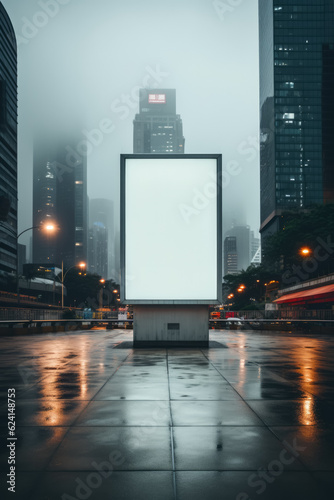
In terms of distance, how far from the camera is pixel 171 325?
2028 centimetres

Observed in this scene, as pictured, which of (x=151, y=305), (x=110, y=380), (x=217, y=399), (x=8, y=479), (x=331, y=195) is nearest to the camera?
(x=8, y=479)

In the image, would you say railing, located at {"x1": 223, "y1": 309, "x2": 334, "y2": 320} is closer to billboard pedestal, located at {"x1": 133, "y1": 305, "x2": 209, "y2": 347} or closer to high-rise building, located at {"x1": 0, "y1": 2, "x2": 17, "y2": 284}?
billboard pedestal, located at {"x1": 133, "y1": 305, "x2": 209, "y2": 347}

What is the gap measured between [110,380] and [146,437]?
498 centimetres

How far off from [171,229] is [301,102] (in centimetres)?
18901

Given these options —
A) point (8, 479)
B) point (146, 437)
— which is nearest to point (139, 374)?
point (146, 437)

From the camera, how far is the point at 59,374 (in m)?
12.1

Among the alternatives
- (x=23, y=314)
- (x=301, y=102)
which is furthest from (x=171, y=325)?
(x=301, y=102)

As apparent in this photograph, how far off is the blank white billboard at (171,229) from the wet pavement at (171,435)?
281 inches

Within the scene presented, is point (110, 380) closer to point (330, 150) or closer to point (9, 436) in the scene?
point (9, 436)

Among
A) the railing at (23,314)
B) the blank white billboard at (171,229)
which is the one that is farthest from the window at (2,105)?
the railing at (23,314)

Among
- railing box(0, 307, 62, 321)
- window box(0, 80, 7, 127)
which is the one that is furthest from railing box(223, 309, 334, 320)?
window box(0, 80, 7, 127)

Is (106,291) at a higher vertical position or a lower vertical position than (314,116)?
lower

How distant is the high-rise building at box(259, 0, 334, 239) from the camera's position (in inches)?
7495

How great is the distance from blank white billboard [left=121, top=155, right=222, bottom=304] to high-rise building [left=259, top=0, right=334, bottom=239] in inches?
6830
